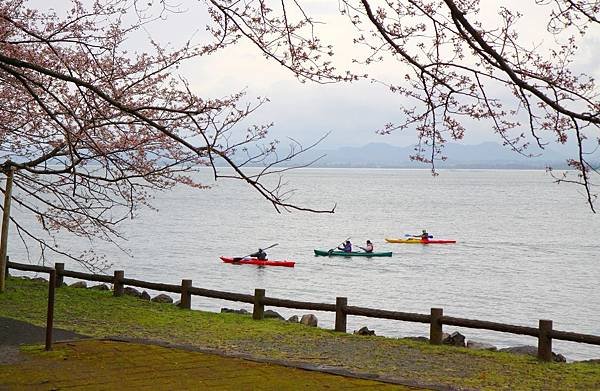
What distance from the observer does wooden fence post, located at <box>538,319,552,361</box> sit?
393 inches

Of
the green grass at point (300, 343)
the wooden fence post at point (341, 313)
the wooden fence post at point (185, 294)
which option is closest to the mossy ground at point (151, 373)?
the green grass at point (300, 343)

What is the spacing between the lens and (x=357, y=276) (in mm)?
34000

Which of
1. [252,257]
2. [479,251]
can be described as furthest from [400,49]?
[479,251]

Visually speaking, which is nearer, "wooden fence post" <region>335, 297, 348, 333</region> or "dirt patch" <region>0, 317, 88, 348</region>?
"dirt patch" <region>0, 317, 88, 348</region>

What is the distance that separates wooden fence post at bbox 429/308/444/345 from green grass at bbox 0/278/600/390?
191 mm

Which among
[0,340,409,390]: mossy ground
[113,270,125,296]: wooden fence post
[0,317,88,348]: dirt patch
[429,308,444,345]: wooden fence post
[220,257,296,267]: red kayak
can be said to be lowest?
[0,340,409,390]: mossy ground

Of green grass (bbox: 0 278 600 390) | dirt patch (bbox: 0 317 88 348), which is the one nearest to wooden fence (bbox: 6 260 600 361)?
green grass (bbox: 0 278 600 390)

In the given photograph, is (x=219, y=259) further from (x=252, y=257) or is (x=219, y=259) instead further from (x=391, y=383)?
(x=391, y=383)

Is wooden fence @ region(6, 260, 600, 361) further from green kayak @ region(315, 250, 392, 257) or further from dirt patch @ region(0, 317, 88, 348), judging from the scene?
green kayak @ region(315, 250, 392, 257)

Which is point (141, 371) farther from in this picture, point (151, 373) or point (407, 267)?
point (407, 267)

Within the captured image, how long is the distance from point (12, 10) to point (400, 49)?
7961 mm

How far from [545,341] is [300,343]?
317 centimetres

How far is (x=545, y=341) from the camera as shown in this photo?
10.1 meters

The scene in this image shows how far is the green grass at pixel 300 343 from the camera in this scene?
8883mm
